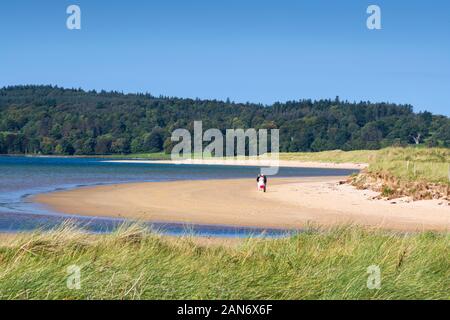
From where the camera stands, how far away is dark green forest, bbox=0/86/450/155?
151500 mm

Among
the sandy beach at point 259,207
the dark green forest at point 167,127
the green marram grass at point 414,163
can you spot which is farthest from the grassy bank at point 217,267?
the dark green forest at point 167,127

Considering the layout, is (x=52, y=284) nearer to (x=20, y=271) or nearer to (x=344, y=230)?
(x=20, y=271)

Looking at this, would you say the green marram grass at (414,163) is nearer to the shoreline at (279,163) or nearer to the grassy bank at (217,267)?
the grassy bank at (217,267)

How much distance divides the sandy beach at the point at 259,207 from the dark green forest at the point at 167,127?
370 feet

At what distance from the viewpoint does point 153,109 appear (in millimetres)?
192750

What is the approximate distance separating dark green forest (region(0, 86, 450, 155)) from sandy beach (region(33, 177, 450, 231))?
113m

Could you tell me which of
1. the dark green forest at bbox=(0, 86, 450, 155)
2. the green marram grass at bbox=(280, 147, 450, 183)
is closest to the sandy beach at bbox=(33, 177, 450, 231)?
the green marram grass at bbox=(280, 147, 450, 183)

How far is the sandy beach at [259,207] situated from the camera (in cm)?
2027

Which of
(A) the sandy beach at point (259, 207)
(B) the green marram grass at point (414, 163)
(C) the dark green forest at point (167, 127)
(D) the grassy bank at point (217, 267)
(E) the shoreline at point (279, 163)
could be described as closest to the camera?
(D) the grassy bank at point (217, 267)

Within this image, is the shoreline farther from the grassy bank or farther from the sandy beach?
Result: the grassy bank

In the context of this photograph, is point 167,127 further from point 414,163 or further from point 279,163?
point 414,163

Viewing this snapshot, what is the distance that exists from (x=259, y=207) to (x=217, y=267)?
16.0 metres

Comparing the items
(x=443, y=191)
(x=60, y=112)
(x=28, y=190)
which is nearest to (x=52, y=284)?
(x=443, y=191)

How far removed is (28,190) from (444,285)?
28692 mm
